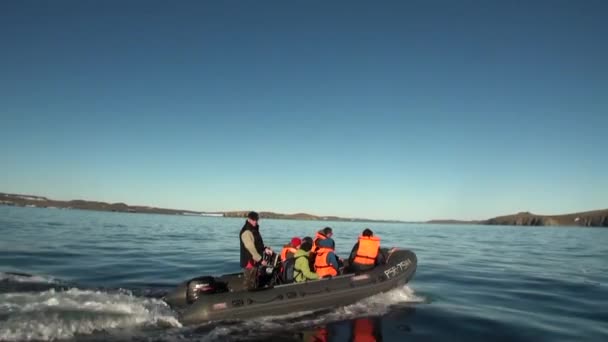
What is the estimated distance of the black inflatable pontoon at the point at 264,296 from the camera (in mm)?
9142

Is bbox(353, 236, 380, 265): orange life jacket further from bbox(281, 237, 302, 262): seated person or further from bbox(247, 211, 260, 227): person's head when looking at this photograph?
A: bbox(247, 211, 260, 227): person's head

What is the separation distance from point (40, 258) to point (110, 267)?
4194mm

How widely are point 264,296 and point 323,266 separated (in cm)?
226

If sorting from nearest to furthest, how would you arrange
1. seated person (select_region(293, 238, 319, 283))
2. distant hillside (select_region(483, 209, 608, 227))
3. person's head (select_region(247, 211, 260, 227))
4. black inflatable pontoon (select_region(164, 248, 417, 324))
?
black inflatable pontoon (select_region(164, 248, 417, 324)) → person's head (select_region(247, 211, 260, 227)) → seated person (select_region(293, 238, 319, 283)) → distant hillside (select_region(483, 209, 608, 227))

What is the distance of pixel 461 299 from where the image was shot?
12.1m

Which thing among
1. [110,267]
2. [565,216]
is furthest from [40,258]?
[565,216]

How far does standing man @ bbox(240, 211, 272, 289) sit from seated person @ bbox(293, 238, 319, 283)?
98 cm

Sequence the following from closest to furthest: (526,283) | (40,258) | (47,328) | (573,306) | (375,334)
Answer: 1. (47,328)
2. (375,334)
3. (573,306)
4. (526,283)
5. (40,258)

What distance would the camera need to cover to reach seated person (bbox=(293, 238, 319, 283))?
1055 cm

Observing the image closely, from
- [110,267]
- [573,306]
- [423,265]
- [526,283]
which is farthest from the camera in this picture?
[423,265]

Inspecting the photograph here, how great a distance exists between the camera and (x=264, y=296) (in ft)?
32.0

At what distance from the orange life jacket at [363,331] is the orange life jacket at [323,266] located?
1935 mm

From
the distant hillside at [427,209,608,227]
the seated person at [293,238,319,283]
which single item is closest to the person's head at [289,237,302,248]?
the seated person at [293,238,319,283]

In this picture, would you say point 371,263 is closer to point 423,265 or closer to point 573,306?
point 573,306
